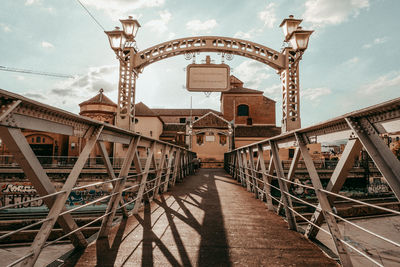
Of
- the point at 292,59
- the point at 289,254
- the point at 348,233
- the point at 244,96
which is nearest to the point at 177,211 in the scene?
the point at 289,254

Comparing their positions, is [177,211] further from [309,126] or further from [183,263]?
[309,126]

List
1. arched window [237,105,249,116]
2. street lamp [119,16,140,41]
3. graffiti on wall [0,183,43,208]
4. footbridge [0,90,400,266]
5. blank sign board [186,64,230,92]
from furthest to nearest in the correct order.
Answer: arched window [237,105,249,116]
graffiti on wall [0,183,43,208]
blank sign board [186,64,230,92]
street lamp [119,16,140,41]
footbridge [0,90,400,266]

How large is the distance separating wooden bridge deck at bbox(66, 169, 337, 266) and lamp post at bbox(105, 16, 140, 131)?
3.09m

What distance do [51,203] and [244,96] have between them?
35845 millimetres

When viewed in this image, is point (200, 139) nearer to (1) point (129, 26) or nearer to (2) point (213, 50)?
(2) point (213, 50)

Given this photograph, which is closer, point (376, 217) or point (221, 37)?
point (221, 37)

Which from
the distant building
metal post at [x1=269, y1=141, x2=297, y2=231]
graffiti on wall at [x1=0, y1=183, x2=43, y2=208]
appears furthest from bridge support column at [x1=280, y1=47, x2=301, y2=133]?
graffiti on wall at [x1=0, y1=183, x2=43, y2=208]

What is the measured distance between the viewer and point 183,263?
229 centimetres

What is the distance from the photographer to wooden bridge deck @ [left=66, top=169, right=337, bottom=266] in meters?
2.32

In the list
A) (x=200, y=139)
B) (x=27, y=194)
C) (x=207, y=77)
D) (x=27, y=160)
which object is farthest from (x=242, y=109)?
(x=27, y=160)

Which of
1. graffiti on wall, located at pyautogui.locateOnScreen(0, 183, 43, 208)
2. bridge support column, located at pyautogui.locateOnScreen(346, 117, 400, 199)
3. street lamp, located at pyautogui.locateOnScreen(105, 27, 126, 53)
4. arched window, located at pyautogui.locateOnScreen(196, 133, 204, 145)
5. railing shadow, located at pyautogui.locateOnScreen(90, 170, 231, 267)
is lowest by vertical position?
graffiti on wall, located at pyautogui.locateOnScreen(0, 183, 43, 208)

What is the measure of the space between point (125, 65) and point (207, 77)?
8.10ft

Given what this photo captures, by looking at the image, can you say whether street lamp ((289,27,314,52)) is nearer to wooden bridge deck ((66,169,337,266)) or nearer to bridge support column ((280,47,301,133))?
bridge support column ((280,47,301,133))

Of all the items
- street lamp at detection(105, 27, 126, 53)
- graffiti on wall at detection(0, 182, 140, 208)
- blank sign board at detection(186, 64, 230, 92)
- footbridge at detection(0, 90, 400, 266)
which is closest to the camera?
footbridge at detection(0, 90, 400, 266)
